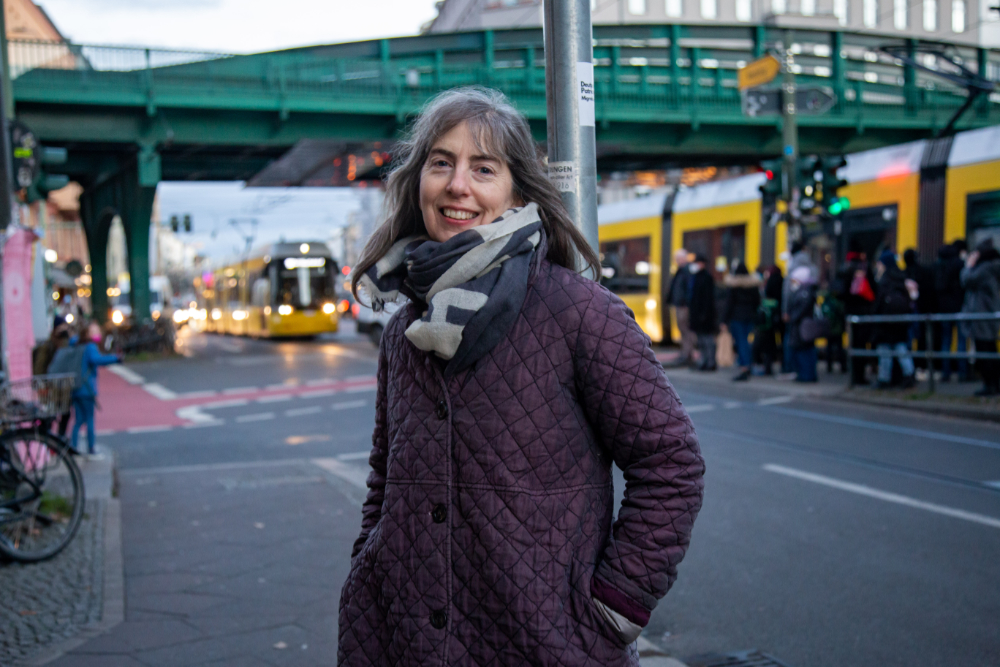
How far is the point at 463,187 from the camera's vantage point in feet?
6.21

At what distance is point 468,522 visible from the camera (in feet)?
5.91

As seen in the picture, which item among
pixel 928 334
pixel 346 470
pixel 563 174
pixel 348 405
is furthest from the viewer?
pixel 348 405

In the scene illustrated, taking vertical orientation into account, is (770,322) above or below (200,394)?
above

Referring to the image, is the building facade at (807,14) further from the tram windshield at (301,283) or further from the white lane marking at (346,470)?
the white lane marking at (346,470)

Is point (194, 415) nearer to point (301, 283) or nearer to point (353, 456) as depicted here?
point (353, 456)

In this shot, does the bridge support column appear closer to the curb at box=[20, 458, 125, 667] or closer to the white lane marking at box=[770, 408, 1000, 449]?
the white lane marking at box=[770, 408, 1000, 449]

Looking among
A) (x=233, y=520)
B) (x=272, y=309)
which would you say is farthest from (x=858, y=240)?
(x=272, y=309)

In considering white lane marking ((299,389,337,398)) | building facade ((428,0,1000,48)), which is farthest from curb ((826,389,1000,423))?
building facade ((428,0,1000,48))

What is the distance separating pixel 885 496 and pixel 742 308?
25.9 feet

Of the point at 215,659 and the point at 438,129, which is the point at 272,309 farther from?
the point at 438,129

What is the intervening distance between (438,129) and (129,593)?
3.63 m

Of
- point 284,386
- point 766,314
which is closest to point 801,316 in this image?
point 766,314

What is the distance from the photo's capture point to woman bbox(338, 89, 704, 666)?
174 centimetres

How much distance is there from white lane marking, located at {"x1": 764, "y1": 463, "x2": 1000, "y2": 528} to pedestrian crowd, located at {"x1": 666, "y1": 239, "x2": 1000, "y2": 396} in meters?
4.23
